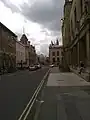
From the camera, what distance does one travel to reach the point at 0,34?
7344 centimetres

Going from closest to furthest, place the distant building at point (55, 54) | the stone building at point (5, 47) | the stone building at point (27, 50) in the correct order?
the stone building at point (5, 47) < the stone building at point (27, 50) < the distant building at point (55, 54)

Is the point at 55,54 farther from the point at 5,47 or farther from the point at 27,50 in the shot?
the point at 5,47

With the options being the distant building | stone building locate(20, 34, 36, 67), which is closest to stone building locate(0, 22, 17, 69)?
stone building locate(20, 34, 36, 67)

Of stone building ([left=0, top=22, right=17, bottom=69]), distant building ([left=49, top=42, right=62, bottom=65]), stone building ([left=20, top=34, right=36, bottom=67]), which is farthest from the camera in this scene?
distant building ([left=49, top=42, right=62, bottom=65])

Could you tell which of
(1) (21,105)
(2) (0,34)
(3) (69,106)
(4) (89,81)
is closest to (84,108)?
(3) (69,106)

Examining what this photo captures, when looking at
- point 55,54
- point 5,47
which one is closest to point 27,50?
point 55,54

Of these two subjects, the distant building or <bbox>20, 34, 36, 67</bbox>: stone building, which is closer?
<bbox>20, 34, 36, 67</bbox>: stone building

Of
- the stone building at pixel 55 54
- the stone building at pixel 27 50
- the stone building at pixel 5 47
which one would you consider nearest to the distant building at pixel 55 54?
the stone building at pixel 55 54

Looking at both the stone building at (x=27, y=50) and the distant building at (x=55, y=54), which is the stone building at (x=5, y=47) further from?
the distant building at (x=55, y=54)

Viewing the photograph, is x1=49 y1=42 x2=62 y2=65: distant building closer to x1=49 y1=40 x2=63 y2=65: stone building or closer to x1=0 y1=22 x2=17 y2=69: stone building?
x1=49 y1=40 x2=63 y2=65: stone building

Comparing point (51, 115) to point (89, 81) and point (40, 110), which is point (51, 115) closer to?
point (40, 110)

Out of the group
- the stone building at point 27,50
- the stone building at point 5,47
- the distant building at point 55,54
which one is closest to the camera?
the stone building at point 5,47

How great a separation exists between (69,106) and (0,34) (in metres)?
63.1

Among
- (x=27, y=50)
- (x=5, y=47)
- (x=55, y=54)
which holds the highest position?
(x=27, y=50)
